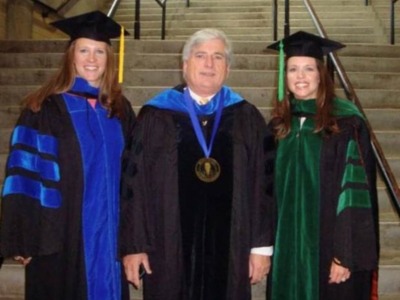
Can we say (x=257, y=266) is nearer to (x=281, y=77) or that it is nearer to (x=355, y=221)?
(x=355, y=221)

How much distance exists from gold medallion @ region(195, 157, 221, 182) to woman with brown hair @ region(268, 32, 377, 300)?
0.32 meters

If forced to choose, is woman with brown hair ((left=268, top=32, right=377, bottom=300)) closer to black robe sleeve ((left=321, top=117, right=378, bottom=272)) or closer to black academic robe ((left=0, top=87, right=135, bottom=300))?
black robe sleeve ((left=321, top=117, right=378, bottom=272))

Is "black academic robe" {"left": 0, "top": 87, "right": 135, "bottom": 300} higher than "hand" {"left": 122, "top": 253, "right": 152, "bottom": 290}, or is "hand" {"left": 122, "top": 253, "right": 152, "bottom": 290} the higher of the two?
"black academic robe" {"left": 0, "top": 87, "right": 135, "bottom": 300}

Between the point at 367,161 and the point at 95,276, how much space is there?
1328mm

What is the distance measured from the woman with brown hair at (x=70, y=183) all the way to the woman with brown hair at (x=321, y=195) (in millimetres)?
772

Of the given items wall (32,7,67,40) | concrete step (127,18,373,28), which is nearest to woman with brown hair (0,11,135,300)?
wall (32,7,67,40)

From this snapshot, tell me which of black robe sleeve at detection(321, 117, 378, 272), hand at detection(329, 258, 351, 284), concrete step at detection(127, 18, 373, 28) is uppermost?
concrete step at detection(127, 18, 373, 28)

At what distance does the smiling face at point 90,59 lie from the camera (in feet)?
7.36

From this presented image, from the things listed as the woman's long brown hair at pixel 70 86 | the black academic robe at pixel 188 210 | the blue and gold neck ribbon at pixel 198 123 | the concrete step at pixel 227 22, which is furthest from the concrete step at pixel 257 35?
the black academic robe at pixel 188 210

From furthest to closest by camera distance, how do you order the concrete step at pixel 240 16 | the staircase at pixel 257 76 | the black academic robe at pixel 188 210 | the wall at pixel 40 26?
the concrete step at pixel 240 16
the wall at pixel 40 26
the staircase at pixel 257 76
the black academic robe at pixel 188 210

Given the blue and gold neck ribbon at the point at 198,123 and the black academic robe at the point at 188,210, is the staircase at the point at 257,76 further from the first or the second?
the blue and gold neck ribbon at the point at 198,123

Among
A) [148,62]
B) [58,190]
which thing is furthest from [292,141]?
[148,62]

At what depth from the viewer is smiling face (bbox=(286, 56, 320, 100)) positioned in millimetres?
2275

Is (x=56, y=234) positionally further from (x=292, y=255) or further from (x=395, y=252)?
(x=395, y=252)
